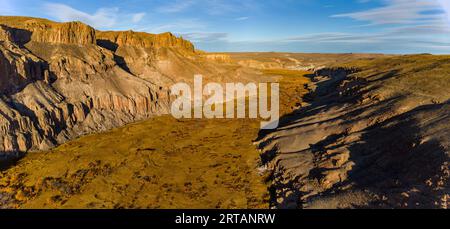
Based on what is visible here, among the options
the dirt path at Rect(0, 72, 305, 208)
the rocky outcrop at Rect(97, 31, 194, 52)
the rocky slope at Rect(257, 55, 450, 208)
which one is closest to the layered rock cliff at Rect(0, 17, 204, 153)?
the dirt path at Rect(0, 72, 305, 208)

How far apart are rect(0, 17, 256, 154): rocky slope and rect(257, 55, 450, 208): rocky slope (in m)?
23.1

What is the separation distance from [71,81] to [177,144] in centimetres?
1873

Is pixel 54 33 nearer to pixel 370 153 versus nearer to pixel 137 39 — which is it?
pixel 137 39

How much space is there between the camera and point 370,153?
81.7 feet

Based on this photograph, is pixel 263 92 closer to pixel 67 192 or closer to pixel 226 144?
pixel 226 144

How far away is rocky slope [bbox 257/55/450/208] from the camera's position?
18.9 m

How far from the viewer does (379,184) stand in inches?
800

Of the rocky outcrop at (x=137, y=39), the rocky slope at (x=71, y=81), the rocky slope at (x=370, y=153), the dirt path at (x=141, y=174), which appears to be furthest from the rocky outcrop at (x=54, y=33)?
the rocky slope at (x=370, y=153)

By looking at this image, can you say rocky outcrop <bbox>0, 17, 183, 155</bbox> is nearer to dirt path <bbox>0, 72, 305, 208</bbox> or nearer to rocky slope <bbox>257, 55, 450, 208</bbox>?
dirt path <bbox>0, 72, 305, 208</bbox>

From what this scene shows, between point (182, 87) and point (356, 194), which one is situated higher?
point (182, 87)

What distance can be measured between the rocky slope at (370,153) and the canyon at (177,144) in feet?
0.36

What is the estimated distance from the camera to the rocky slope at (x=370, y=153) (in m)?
18.9

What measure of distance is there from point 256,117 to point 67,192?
31950 mm
